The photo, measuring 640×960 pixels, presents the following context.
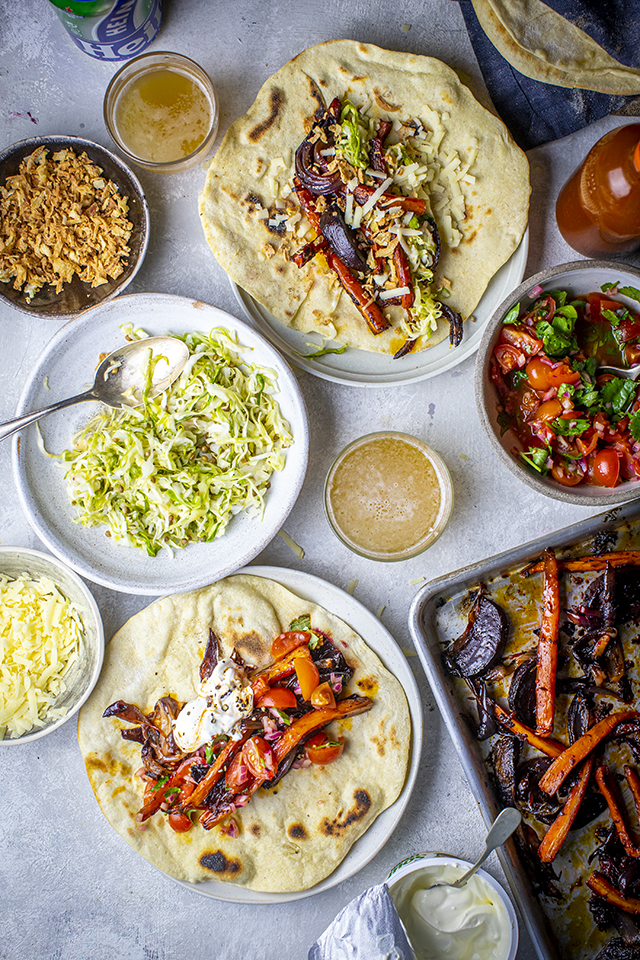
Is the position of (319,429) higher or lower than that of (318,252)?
lower

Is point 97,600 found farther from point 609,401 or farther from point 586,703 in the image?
point 609,401

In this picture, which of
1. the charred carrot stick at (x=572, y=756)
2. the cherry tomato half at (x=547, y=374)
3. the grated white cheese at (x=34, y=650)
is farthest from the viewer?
the grated white cheese at (x=34, y=650)

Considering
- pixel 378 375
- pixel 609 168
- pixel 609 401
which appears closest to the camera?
pixel 609 168

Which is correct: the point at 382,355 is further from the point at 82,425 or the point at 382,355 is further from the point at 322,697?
the point at 322,697

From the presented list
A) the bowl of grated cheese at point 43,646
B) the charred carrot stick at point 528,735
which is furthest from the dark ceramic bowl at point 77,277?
the charred carrot stick at point 528,735

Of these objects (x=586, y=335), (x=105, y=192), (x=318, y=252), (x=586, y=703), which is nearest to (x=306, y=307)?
(x=318, y=252)

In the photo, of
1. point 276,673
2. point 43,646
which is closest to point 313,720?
point 276,673

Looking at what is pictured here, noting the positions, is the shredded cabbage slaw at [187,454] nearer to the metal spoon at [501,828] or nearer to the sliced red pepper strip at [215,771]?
the sliced red pepper strip at [215,771]
